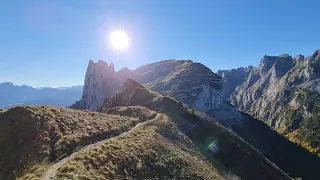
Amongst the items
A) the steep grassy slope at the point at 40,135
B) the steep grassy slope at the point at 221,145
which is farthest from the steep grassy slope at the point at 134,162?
the steep grassy slope at the point at 221,145

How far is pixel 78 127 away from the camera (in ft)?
174

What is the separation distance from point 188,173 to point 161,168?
6.84 metres

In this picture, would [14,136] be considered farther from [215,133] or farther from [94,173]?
[215,133]

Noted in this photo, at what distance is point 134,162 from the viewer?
1658 inches

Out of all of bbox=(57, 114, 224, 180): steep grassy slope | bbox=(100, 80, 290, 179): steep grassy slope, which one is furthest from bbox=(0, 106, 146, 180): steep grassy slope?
bbox=(100, 80, 290, 179): steep grassy slope

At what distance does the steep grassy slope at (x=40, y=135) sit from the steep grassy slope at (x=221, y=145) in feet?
114

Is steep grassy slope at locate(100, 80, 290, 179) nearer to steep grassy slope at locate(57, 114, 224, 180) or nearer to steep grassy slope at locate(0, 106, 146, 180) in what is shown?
steep grassy slope at locate(57, 114, 224, 180)

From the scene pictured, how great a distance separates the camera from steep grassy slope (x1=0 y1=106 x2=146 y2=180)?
3809cm

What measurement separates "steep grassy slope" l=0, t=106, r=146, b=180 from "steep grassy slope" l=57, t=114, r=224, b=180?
14.7ft

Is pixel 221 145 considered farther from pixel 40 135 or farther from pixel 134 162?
pixel 40 135

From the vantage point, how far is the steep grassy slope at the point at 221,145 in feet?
275

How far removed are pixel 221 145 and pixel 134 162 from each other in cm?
5908

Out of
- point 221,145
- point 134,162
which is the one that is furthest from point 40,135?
point 221,145

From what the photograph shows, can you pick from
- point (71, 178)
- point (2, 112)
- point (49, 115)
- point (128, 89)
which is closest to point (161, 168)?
point (71, 178)
